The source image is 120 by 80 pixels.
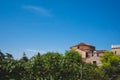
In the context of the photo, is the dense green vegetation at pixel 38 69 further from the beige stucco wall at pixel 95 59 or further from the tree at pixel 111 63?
the beige stucco wall at pixel 95 59

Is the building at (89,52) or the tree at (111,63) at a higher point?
the building at (89,52)

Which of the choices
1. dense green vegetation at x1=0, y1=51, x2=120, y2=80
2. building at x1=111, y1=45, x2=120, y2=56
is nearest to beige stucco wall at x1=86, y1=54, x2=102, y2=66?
building at x1=111, y1=45, x2=120, y2=56

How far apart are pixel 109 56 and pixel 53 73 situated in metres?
45.5

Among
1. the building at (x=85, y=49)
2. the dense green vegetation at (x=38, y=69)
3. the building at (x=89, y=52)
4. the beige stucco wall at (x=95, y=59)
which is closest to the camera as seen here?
the dense green vegetation at (x=38, y=69)

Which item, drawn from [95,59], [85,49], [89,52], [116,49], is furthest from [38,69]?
[85,49]

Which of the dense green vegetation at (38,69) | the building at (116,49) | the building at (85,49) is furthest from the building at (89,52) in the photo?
the dense green vegetation at (38,69)

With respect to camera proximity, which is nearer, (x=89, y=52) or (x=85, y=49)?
(x=89, y=52)

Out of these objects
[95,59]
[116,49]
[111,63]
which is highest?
[116,49]

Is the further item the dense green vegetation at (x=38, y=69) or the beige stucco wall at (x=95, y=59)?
the beige stucco wall at (x=95, y=59)

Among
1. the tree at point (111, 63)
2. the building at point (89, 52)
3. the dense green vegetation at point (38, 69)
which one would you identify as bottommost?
the dense green vegetation at point (38, 69)

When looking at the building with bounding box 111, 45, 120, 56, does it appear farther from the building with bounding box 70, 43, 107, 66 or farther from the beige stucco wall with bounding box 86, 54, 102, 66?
the beige stucco wall with bounding box 86, 54, 102, 66

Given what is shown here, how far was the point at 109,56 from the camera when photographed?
60969mm

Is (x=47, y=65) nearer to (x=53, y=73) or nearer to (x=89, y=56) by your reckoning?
(x=53, y=73)

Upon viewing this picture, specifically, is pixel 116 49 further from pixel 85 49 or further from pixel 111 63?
pixel 111 63
